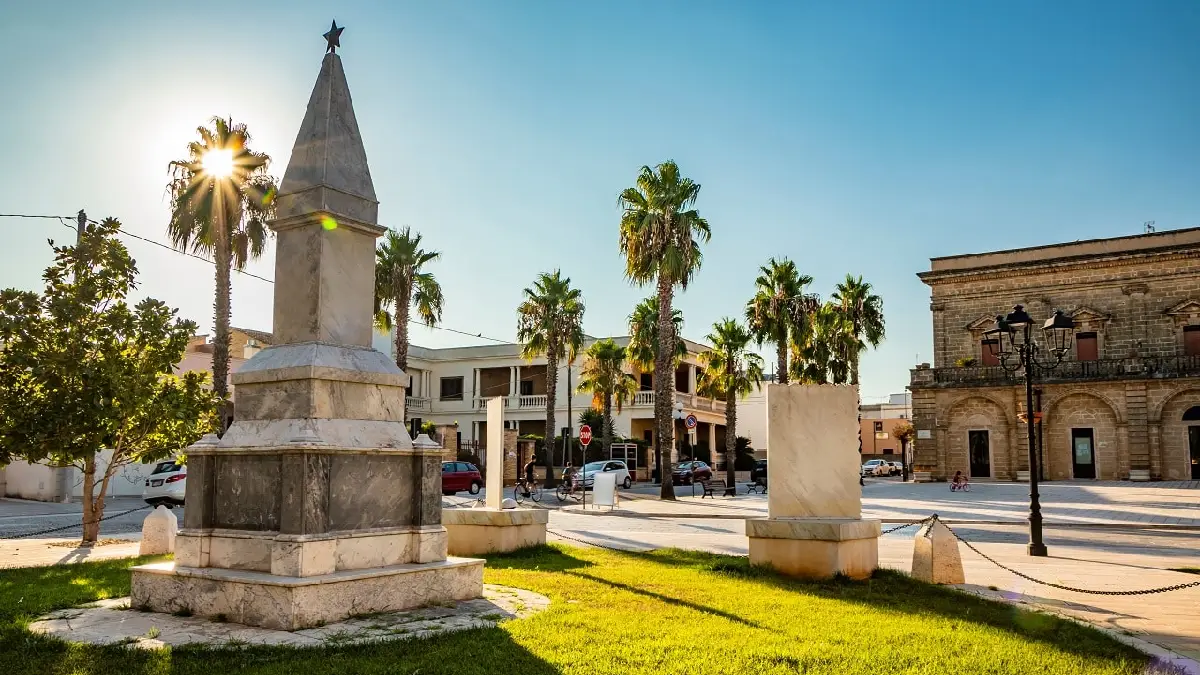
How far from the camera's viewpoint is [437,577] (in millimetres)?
7492

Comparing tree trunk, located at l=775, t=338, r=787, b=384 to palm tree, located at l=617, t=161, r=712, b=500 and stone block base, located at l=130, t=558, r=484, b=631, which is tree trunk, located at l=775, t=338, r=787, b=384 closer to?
palm tree, located at l=617, t=161, r=712, b=500

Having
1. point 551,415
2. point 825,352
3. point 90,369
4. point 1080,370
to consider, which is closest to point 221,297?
point 90,369

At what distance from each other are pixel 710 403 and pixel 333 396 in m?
50.0

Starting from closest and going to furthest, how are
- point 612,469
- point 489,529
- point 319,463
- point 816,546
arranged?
point 319,463, point 816,546, point 489,529, point 612,469

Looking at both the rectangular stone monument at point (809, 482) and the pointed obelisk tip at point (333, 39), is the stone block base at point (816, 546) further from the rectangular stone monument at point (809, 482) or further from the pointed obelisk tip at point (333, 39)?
the pointed obelisk tip at point (333, 39)

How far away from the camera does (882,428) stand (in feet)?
293

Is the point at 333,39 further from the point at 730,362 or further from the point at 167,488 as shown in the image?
the point at 730,362

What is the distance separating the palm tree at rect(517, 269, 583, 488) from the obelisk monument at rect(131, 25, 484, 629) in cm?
3215

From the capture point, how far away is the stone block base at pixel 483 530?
12258mm

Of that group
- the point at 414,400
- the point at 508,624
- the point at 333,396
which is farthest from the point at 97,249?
the point at 414,400

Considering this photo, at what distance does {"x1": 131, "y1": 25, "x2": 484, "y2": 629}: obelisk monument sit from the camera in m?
6.77

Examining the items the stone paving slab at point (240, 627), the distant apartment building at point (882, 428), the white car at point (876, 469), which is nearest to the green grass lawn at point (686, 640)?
the stone paving slab at point (240, 627)

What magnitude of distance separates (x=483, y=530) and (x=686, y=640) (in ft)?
21.4

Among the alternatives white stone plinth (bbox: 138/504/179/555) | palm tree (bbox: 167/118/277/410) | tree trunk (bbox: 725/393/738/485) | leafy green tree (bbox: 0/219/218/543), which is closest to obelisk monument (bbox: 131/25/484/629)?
white stone plinth (bbox: 138/504/179/555)
